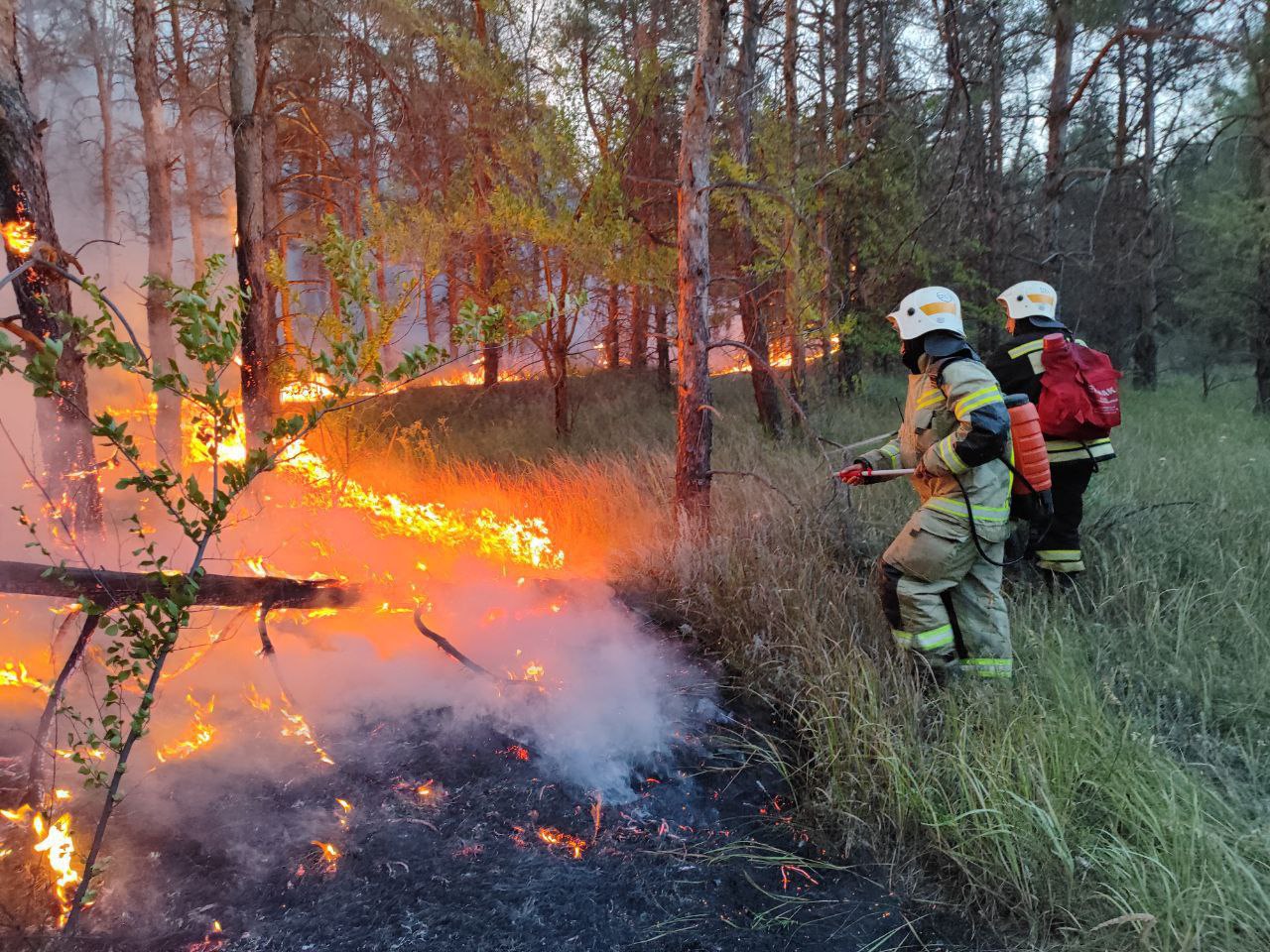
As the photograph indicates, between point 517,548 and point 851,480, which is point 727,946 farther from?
point 517,548

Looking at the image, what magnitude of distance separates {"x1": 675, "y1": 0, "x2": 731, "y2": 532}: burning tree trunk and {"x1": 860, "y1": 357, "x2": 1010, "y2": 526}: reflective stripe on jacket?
5.76 feet

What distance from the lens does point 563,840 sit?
2949 mm

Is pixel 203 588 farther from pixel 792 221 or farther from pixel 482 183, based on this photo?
pixel 482 183

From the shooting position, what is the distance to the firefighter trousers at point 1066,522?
14.8ft

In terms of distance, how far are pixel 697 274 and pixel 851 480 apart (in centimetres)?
209

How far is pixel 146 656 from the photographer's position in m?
2.21

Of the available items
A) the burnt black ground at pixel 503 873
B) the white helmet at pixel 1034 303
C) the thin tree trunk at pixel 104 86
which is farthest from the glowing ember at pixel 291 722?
the thin tree trunk at pixel 104 86

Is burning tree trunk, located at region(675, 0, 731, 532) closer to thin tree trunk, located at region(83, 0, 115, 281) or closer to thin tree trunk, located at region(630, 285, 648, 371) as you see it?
thin tree trunk, located at region(630, 285, 648, 371)

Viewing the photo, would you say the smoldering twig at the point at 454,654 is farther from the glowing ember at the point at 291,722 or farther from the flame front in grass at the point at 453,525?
the flame front in grass at the point at 453,525

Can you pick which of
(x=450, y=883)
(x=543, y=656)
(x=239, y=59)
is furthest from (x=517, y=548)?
(x=239, y=59)

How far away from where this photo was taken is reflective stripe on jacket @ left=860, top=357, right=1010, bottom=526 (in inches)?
129

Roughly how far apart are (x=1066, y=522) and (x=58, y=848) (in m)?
5.35

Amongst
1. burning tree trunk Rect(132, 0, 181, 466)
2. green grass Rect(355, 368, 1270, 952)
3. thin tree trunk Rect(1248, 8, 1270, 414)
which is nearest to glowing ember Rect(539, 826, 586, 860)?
green grass Rect(355, 368, 1270, 952)

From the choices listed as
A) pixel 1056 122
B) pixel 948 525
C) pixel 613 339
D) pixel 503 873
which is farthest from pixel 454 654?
pixel 613 339
